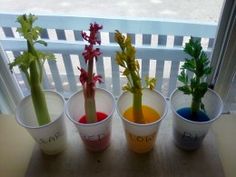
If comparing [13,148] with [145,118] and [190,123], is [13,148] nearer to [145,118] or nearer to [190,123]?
[145,118]

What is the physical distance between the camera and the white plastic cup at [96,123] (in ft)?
2.07

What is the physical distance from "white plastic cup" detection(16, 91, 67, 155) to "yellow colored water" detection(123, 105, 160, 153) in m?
0.16

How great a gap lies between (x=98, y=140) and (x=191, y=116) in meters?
0.24

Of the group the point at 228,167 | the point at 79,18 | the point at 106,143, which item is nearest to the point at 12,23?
the point at 79,18

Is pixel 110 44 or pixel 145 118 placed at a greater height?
pixel 110 44

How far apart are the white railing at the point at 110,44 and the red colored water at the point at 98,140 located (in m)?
0.22

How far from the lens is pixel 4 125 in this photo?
82cm

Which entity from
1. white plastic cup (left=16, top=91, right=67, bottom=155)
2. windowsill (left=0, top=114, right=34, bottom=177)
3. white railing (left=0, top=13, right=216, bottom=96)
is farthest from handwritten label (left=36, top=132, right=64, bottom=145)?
white railing (left=0, top=13, right=216, bottom=96)

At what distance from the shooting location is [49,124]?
2.02ft

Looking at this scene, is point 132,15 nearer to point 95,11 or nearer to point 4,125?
point 95,11

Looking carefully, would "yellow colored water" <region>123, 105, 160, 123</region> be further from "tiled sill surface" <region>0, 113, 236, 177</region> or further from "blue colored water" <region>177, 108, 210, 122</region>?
"tiled sill surface" <region>0, 113, 236, 177</region>

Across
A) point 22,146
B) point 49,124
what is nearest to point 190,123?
point 49,124

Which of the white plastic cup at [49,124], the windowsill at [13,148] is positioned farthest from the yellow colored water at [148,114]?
the windowsill at [13,148]

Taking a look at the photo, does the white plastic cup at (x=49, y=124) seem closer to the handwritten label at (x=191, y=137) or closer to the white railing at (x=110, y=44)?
the white railing at (x=110, y=44)
